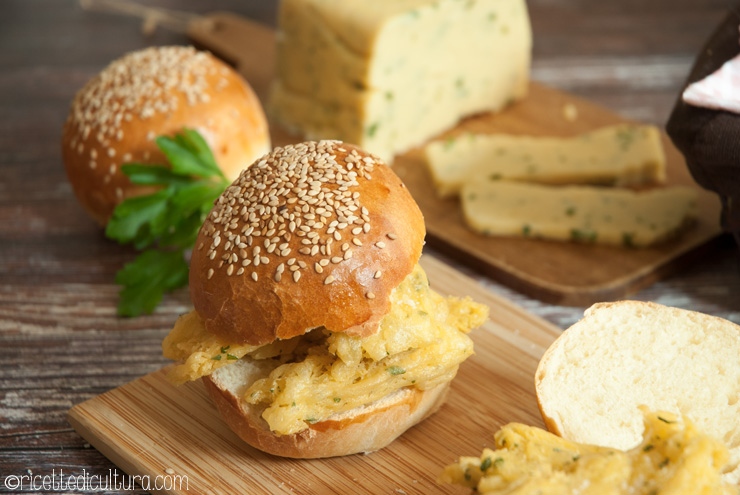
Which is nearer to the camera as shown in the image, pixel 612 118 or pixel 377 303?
pixel 377 303

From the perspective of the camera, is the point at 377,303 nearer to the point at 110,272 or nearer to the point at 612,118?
the point at 110,272

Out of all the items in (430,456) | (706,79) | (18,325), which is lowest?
(18,325)

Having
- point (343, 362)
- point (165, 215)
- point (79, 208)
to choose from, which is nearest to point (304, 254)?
point (343, 362)

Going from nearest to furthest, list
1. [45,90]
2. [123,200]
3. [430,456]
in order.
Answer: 1. [430,456]
2. [123,200]
3. [45,90]

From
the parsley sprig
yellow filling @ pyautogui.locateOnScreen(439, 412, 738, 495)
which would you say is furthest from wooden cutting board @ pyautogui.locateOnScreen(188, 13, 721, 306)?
yellow filling @ pyautogui.locateOnScreen(439, 412, 738, 495)

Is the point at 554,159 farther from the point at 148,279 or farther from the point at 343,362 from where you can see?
the point at 343,362

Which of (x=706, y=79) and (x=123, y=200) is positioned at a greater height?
(x=706, y=79)

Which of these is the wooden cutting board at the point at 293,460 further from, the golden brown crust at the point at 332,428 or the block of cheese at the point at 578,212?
the block of cheese at the point at 578,212

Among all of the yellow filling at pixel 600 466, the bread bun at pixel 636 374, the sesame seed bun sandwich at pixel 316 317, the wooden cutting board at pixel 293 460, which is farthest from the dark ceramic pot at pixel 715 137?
the yellow filling at pixel 600 466

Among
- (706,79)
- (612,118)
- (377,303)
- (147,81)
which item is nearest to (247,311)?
(377,303)
